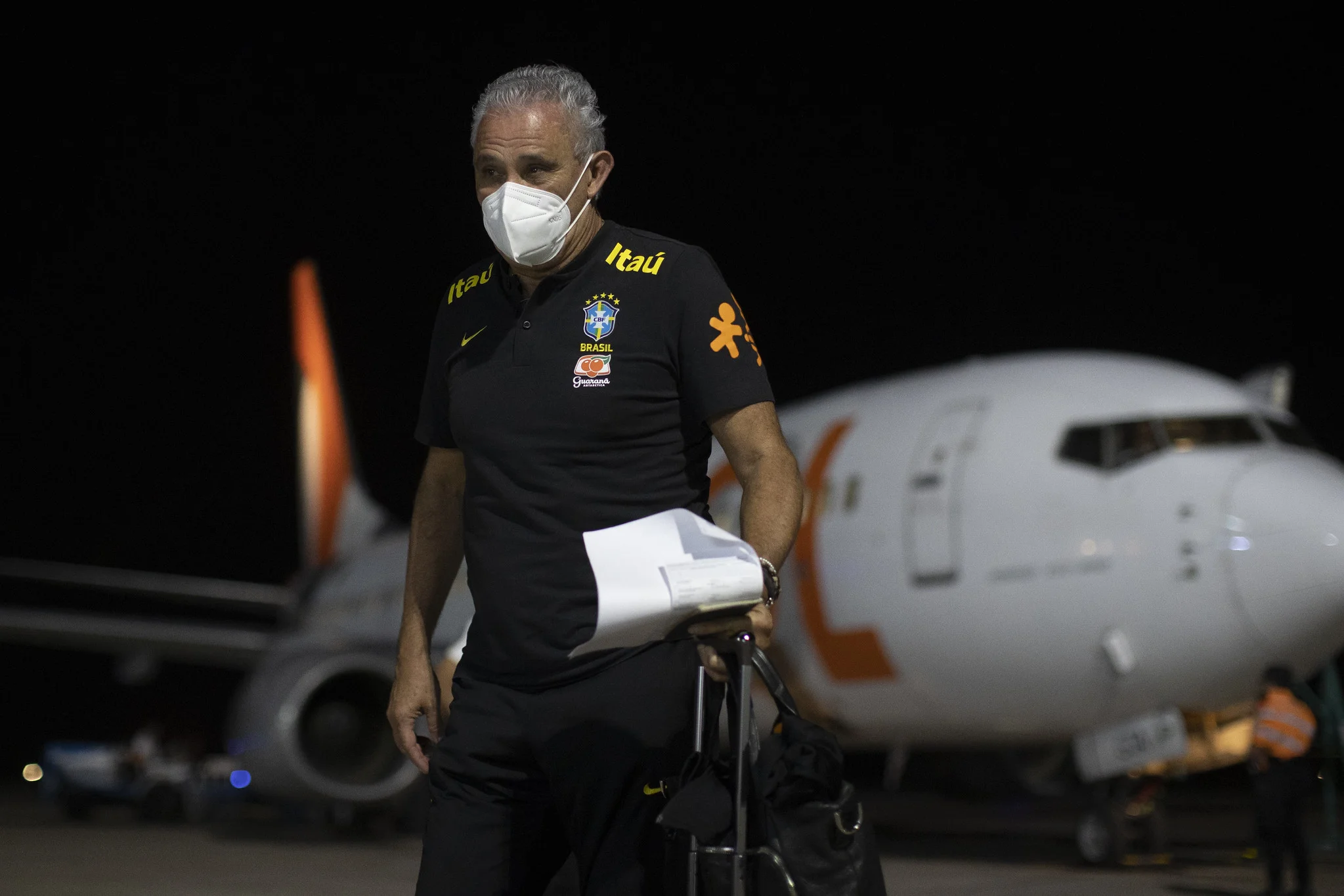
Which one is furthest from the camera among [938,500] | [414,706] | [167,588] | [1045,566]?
[167,588]

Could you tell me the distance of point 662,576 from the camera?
1.50 meters

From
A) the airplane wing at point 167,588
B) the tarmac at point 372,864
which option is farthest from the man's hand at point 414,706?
the airplane wing at point 167,588

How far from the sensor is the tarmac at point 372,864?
5.81 metres

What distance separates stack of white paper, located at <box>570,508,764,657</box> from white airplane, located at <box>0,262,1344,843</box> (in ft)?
15.1

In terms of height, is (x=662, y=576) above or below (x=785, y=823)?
above

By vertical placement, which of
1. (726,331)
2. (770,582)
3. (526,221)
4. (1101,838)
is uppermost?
(526,221)

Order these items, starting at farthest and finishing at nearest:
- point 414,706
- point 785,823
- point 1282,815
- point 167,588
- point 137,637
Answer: point 167,588, point 137,637, point 1282,815, point 414,706, point 785,823

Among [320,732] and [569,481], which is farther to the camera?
[320,732]

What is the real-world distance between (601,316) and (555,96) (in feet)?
0.91

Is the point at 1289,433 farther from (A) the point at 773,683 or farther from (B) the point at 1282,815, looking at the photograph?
(A) the point at 773,683

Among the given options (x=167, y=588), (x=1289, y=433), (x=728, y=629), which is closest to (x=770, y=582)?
(x=728, y=629)

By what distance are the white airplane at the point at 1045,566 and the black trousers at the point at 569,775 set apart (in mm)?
4486

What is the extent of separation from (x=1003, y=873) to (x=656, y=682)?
5.07m

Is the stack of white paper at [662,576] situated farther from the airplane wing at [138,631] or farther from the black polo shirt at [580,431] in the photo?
the airplane wing at [138,631]
